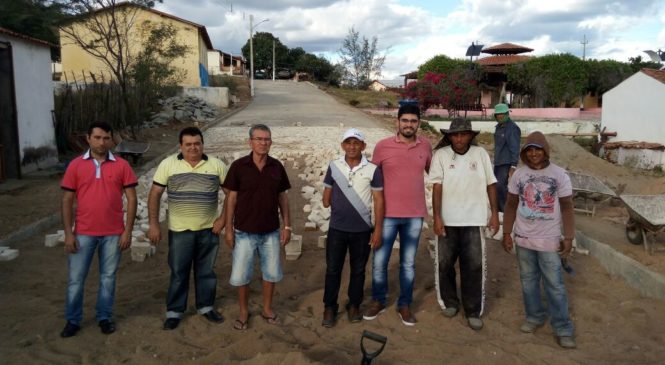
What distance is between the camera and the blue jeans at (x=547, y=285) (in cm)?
433

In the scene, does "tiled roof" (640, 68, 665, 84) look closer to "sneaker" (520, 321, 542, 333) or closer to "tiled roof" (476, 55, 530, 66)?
"tiled roof" (476, 55, 530, 66)

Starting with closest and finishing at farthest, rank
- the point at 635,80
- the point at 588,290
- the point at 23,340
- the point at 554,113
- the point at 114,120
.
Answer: the point at 23,340 → the point at 588,290 → the point at 114,120 → the point at 635,80 → the point at 554,113

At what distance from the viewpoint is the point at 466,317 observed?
4723 mm

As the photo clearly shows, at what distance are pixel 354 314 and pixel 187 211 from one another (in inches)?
64.7

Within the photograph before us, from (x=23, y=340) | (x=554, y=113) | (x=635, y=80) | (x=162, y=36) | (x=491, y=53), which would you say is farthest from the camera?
(x=491, y=53)

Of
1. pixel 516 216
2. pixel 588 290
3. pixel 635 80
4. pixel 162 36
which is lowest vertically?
pixel 588 290

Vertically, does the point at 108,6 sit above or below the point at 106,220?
above

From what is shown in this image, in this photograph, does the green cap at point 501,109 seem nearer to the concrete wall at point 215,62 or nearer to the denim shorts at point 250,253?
the denim shorts at point 250,253

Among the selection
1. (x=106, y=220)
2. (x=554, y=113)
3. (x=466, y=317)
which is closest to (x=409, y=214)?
(x=466, y=317)

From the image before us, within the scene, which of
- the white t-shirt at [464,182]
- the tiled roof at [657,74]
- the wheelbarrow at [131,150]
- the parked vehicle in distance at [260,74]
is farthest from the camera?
the parked vehicle in distance at [260,74]

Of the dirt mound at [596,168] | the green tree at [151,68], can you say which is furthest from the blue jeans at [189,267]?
the green tree at [151,68]

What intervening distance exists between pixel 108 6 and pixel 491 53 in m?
30.3

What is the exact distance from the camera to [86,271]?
4223 millimetres

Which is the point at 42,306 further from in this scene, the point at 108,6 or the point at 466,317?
the point at 108,6
